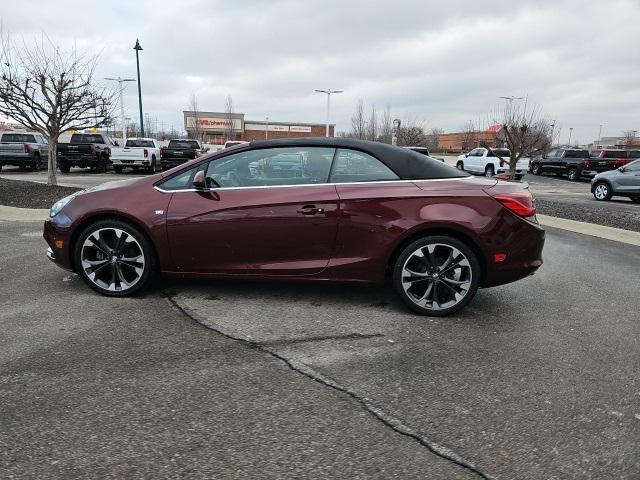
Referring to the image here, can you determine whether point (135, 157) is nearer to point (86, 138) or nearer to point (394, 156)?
point (86, 138)

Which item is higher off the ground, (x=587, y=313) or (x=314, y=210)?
(x=314, y=210)

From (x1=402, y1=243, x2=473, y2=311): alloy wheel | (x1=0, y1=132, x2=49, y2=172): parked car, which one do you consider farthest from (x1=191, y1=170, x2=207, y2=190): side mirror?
(x1=0, y1=132, x2=49, y2=172): parked car

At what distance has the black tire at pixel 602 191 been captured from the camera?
56.4 ft

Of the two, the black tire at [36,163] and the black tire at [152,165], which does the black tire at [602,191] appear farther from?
the black tire at [36,163]

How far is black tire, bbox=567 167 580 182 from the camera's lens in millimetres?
29250

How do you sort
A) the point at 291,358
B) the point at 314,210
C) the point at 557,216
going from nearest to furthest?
the point at 291,358
the point at 314,210
the point at 557,216

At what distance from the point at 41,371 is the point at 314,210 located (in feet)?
7.61

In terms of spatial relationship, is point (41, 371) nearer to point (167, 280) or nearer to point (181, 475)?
point (181, 475)

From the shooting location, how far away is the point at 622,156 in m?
28.4

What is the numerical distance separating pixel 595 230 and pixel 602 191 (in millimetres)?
9032

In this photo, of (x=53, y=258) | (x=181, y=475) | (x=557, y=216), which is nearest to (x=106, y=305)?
(x=53, y=258)

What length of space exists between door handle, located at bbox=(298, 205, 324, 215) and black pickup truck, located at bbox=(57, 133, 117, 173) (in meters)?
20.0

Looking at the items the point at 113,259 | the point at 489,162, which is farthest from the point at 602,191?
the point at 113,259

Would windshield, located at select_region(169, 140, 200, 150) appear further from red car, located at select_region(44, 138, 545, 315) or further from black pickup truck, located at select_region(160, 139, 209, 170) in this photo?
red car, located at select_region(44, 138, 545, 315)
